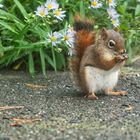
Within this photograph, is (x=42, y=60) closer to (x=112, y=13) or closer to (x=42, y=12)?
(x=42, y=12)

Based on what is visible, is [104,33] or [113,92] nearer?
[104,33]

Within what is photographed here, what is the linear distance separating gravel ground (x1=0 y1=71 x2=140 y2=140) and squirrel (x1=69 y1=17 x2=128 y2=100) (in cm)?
14

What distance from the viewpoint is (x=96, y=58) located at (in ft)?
17.6

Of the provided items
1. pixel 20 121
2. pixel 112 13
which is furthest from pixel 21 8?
pixel 20 121

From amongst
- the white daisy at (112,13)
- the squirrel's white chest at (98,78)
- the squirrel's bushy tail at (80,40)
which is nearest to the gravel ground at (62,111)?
the squirrel's white chest at (98,78)

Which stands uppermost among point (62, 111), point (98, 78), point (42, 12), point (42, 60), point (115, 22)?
point (42, 12)

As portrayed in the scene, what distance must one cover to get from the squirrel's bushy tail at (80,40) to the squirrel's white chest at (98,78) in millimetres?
196

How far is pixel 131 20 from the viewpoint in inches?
279

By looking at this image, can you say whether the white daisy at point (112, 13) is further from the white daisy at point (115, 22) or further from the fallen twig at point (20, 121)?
the fallen twig at point (20, 121)

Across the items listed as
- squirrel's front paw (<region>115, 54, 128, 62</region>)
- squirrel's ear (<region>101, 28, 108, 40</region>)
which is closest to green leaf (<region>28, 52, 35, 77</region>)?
squirrel's ear (<region>101, 28, 108, 40</region>)

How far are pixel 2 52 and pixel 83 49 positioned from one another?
0.94m

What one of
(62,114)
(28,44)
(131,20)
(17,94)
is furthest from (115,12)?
(62,114)

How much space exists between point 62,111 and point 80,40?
909 mm

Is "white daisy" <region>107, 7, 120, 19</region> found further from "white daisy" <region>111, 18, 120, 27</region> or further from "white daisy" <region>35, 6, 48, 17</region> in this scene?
"white daisy" <region>35, 6, 48, 17</region>
